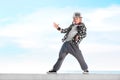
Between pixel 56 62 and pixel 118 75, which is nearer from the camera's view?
pixel 118 75

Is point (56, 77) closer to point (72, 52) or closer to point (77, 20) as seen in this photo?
point (72, 52)

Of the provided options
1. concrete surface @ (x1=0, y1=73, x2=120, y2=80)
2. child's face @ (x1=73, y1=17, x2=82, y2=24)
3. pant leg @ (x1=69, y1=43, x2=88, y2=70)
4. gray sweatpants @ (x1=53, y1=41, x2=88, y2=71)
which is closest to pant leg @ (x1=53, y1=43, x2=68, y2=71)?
gray sweatpants @ (x1=53, y1=41, x2=88, y2=71)

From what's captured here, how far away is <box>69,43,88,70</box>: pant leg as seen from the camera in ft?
38.0

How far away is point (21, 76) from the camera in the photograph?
34.8 ft

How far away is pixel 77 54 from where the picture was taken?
11.6 m

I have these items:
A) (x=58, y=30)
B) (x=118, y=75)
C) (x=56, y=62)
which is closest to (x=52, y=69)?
(x=56, y=62)

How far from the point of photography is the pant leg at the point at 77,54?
1157 centimetres

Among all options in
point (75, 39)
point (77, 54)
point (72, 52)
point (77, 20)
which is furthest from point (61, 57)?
point (77, 20)

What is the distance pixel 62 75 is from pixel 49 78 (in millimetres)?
366

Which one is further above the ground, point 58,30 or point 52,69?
point 58,30

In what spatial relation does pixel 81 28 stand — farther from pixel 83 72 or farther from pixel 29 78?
pixel 29 78

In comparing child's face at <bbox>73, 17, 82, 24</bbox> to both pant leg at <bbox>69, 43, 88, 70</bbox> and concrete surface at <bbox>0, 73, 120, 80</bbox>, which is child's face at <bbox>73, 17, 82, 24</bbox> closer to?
pant leg at <bbox>69, 43, 88, 70</bbox>

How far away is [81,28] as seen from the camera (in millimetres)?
11609

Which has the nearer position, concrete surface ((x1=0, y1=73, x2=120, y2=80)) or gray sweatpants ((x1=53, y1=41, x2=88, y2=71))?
concrete surface ((x1=0, y1=73, x2=120, y2=80))
